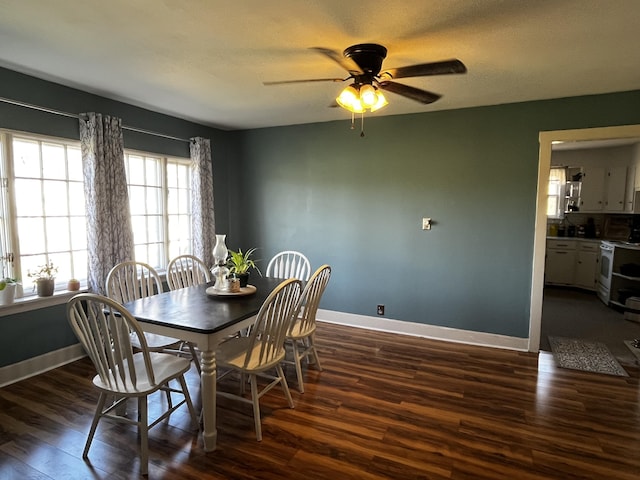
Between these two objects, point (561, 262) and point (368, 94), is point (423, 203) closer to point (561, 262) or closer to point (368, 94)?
point (368, 94)

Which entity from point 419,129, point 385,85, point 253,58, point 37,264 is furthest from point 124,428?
point 419,129

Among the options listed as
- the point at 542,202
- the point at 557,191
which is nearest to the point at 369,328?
the point at 542,202

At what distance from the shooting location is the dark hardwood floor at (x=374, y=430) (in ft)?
6.66

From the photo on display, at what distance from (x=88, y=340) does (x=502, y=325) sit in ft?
12.3

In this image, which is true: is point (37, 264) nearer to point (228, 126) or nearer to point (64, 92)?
Answer: point (64, 92)

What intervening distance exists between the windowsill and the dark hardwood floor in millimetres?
595

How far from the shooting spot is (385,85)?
2.40 metres

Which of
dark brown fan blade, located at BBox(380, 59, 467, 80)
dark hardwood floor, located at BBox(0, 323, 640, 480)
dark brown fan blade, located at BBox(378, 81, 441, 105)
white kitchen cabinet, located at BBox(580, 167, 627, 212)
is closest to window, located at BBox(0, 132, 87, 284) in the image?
dark hardwood floor, located at BBox(0, 323, 640, 480)

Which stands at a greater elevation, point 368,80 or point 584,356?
point 368,80

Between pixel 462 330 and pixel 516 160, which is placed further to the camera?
pixel 462 330

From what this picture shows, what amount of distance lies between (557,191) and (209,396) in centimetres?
707

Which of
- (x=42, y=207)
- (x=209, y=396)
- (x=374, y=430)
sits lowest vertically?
(x=374, y=430)

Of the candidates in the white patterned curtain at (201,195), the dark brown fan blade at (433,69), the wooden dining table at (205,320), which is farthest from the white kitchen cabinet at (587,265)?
the white patterned curtain at (201,195)

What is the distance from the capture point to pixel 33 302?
3029 mm
